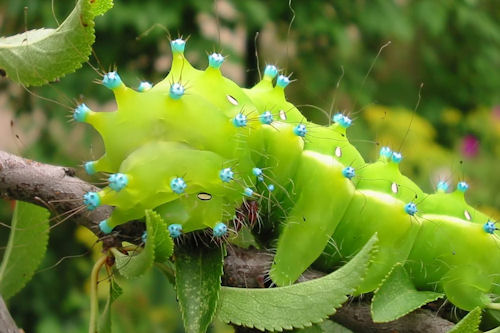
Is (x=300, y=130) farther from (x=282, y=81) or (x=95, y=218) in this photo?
(x=95, y=218)

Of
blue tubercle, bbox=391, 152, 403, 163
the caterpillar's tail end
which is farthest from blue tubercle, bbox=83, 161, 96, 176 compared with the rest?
blue tubercle, bbox=391, 152, 403, 163

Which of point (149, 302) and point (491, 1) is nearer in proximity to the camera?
point (149, 302)

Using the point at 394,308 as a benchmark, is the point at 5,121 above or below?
below

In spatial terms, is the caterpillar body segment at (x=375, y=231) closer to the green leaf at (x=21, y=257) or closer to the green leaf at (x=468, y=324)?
the green leaf at (x=468, y=324)

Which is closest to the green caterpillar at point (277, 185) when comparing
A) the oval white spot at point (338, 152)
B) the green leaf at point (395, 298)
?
the oval white spot at point (338, 152)

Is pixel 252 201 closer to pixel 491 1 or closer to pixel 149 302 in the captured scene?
pixel 149 302

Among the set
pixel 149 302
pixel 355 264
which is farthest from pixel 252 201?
pixel 149 302

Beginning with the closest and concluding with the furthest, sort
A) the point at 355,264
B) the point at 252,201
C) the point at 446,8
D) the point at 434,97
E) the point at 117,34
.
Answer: the point at 355,264
the point at 252,201
the point at 117,34
the point at 446,8
the point at 434,97
